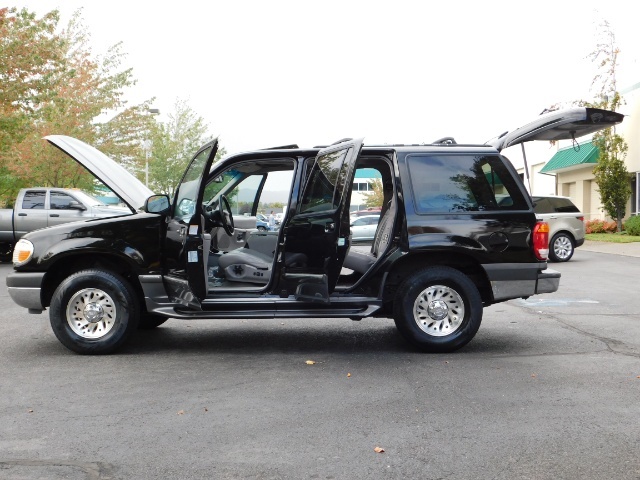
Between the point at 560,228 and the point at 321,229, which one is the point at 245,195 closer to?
the point at 321,229

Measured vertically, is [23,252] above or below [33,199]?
below

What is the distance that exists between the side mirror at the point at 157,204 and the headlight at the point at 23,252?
3.88 ft

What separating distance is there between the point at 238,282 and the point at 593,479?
4.18m

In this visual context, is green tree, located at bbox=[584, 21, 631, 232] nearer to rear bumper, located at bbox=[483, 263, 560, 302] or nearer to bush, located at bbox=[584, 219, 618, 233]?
bush, located at bbox=[584, 219, 618, 233]

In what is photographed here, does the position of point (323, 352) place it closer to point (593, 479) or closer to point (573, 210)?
point (593, 479)

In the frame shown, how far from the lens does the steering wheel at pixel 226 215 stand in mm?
7551

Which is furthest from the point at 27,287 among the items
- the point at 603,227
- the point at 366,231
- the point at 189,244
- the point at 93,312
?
the point at 603,227

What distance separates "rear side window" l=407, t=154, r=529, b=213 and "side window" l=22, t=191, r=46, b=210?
14806 millimetres

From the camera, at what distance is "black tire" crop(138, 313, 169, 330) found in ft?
27.0

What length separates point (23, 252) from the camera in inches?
274

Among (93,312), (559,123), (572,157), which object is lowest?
(93,312)

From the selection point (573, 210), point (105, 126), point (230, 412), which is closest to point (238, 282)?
point (230, 412)

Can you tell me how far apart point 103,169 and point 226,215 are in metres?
1.37

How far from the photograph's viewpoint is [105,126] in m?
32.1
